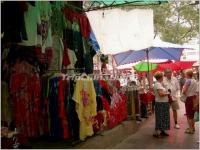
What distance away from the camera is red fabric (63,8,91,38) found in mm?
8945

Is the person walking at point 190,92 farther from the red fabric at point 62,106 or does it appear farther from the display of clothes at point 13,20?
the display of clothes at point 13,20

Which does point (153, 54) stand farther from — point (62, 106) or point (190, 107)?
point (62, 106)

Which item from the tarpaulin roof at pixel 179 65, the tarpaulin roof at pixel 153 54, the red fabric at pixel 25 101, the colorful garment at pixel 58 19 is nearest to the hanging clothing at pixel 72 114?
the red fabric at pixel 25 101

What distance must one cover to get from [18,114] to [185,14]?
1138 inches

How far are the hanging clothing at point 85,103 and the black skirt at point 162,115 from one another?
2476 mm

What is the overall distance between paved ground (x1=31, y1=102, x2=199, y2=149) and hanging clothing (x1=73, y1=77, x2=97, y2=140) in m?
0.26

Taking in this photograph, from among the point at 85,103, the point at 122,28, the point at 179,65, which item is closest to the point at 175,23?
the point at 179,65

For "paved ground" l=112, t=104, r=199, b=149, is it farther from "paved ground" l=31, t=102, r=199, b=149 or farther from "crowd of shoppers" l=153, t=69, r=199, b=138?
"crowd of shoppers" l=153, t=69, r=199, b=138

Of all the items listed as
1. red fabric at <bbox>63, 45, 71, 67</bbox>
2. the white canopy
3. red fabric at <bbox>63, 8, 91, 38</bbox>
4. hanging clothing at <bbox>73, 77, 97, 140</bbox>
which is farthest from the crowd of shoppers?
red fabric at <bbox>63, 45, 71, 67</bbox>

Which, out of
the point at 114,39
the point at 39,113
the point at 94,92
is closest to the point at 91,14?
the point at 114,39

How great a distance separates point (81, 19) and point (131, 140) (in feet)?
10.6

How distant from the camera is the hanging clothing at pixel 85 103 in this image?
24.9ft

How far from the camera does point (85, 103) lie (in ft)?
25.7

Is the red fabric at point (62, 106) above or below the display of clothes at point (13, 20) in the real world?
below
